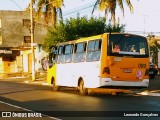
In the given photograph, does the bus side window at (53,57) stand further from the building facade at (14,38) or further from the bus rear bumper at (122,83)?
the building facade at (14,38)

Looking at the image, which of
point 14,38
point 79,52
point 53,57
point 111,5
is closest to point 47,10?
point 111,5

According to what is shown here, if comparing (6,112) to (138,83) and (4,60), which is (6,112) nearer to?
(138,83)

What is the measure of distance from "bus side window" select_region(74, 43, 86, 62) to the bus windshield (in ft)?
8.47

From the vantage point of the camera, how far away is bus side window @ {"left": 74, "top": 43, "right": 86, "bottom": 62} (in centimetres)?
2280

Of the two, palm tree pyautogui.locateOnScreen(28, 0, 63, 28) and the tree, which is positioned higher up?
palm tree pyautogui.locateOnScreen(28, 0, 63, 28)

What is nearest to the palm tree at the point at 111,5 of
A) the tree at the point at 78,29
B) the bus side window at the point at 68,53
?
the tree at the point at 78,29

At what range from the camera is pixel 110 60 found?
2039 cm

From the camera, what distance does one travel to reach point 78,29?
38.3m

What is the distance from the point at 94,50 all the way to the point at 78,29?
1700 centimetres

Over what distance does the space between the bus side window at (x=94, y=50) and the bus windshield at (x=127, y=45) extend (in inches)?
30.0

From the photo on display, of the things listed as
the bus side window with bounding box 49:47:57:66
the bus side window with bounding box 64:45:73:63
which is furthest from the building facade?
the bus side window with bounding box 64:45:73:63

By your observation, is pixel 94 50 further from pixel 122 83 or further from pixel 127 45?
pixel 122 83

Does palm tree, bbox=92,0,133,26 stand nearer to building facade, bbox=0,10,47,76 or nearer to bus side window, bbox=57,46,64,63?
bus side window, bbox=57,46,64,63

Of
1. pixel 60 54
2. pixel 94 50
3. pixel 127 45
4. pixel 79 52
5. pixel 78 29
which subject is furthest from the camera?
pixel 78 29
